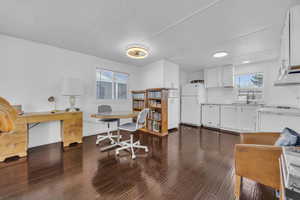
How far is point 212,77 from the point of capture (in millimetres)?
4777

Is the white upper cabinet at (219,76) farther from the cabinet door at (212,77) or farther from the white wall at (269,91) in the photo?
the white wall at (269,91)

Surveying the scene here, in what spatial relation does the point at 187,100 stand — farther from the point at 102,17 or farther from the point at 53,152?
the point at 53,152

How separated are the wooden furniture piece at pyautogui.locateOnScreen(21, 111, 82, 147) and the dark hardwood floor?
0.98ft

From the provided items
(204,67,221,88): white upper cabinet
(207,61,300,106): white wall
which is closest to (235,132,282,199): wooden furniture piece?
(207,61,300,106): white wall

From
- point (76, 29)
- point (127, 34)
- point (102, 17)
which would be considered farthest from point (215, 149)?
point (76, 29)

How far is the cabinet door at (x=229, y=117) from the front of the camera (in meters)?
3.99

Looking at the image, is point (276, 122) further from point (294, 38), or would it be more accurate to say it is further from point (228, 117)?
point (228, 117)

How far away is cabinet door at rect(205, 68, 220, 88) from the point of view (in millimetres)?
4645

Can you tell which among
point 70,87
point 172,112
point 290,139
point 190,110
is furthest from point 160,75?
point 290,139

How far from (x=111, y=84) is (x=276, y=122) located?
170 inches

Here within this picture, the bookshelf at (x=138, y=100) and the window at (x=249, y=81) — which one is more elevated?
the window at (x=249, y=81)

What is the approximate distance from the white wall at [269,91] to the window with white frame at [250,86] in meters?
0.13

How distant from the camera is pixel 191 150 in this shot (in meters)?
2.65

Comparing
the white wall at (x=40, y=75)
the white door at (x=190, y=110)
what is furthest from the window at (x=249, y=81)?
the white wall at (x=40, y=75)
